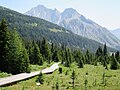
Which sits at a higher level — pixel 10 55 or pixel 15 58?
pixel 10 55

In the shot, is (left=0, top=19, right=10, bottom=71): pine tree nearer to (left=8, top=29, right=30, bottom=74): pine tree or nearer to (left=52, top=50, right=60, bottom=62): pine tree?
(left=8, top=29, right=30, bottom=74): pine tree

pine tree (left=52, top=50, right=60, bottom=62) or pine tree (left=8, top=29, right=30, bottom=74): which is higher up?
pine tree (left=52, top=50, right=60, bottom=62)

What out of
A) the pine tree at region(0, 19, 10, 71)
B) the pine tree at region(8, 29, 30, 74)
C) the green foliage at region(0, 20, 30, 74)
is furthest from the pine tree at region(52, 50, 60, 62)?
the pine tree at region(0, 19, 10, 71)

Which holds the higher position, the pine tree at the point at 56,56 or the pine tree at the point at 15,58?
the pine tree at the point at 56,56

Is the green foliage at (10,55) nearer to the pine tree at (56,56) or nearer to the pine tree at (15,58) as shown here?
the pine tree at (15,58)

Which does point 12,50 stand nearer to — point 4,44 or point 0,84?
point 4,44

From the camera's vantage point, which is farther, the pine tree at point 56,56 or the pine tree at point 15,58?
the pine tree at point 56,56

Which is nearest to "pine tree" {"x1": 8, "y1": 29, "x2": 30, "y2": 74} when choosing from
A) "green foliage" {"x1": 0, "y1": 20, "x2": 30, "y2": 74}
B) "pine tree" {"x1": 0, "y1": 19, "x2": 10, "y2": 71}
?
"green foliage" {"x1": 0, "y1": 20, "x2": 30, "y2": 74}

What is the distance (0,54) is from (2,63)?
6.64 feet

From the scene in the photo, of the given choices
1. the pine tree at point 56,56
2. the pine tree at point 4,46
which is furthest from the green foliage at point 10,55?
the pine tree at point 56,56

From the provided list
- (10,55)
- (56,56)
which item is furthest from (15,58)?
(56,56)

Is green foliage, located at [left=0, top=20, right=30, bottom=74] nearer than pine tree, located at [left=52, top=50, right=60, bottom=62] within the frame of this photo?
Yes

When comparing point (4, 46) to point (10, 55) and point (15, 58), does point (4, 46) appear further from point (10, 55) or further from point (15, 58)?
point (15, 58)

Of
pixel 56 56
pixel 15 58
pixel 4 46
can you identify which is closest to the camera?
pixel 15 58
